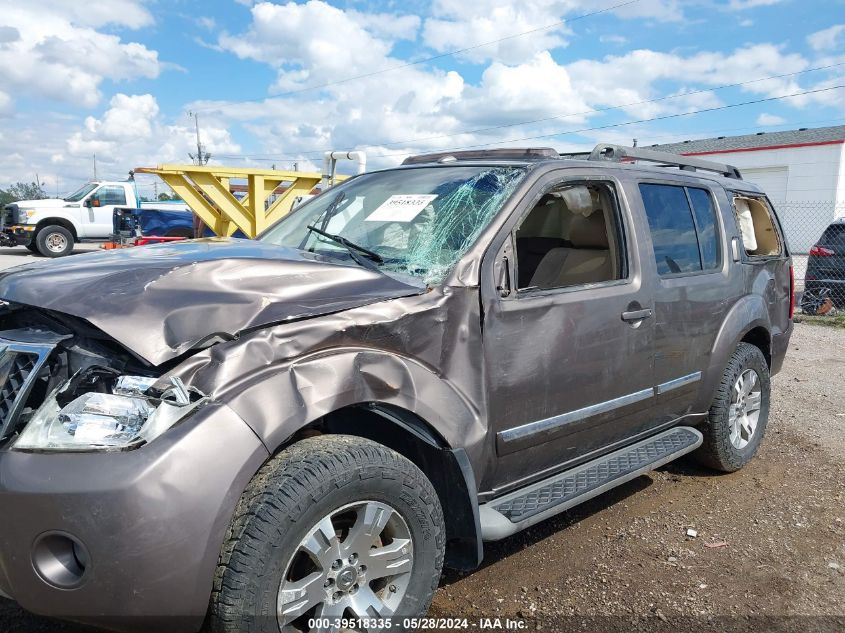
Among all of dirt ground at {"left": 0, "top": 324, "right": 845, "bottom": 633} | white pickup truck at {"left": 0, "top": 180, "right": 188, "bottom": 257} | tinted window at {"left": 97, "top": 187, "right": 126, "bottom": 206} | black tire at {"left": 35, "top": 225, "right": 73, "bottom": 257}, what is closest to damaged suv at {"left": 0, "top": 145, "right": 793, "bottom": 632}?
dirt ground at {"left": 0, "top": 324, "right": 845, "bottom": 633}

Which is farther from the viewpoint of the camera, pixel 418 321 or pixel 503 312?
pixel 503 312

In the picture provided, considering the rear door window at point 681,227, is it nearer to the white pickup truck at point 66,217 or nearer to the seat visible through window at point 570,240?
the seat visible through window at point 570,240

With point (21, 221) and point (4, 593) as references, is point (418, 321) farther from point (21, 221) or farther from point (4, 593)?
point (21, 221)

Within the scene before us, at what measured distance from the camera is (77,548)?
6.27 feet

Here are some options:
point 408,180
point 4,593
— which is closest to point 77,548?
point 4,593

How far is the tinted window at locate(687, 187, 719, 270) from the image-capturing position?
4.15 metres

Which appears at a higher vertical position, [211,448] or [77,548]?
[211,448]

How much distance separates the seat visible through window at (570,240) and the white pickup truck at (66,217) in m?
17.4

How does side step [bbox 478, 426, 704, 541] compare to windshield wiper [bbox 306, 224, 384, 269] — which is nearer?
side step [bbox 478, 426, 704, 541]

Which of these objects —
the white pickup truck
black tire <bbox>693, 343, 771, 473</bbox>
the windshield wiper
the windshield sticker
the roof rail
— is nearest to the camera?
the windshield wiper

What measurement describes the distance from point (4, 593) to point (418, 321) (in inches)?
60.4

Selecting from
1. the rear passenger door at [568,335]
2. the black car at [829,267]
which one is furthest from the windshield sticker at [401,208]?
the black car at [829,267]

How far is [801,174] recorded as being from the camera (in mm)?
31891

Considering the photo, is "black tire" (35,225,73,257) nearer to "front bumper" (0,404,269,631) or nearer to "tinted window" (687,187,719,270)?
"tinted window" (687,187,719,270)
